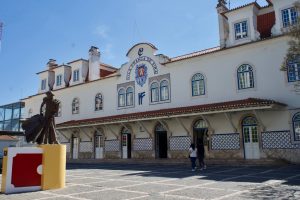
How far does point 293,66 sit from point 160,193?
1284 centimetres

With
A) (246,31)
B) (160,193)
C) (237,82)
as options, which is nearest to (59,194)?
(160,193)

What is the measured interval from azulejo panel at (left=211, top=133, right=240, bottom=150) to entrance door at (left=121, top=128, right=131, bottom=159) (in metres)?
8.04

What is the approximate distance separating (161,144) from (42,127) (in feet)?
44.2

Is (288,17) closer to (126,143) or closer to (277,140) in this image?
(277,140)

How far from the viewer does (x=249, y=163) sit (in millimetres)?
17328

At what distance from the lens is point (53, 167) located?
1012 cm

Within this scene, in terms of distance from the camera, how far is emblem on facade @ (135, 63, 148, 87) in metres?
24.1

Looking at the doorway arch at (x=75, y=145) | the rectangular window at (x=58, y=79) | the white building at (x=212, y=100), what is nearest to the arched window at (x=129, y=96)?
the white building at (x=212, y=100)

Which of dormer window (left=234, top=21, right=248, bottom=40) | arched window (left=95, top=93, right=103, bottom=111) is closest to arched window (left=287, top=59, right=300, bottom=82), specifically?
dormer window (left=234, top=21, right=248, bottom=40)

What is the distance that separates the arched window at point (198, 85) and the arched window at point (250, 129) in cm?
366

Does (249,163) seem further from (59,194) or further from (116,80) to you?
(116,80)

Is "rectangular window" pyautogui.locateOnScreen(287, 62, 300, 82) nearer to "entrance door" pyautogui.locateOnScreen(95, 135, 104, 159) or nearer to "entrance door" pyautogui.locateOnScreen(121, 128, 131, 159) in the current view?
"entrance door" pyautogui.locateOnScreen(121, 128, 131, 159)

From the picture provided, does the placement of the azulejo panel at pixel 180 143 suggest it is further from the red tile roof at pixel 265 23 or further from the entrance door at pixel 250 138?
the red tile roof at pixel 265 23

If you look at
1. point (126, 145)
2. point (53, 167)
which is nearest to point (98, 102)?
point (126, 145)
